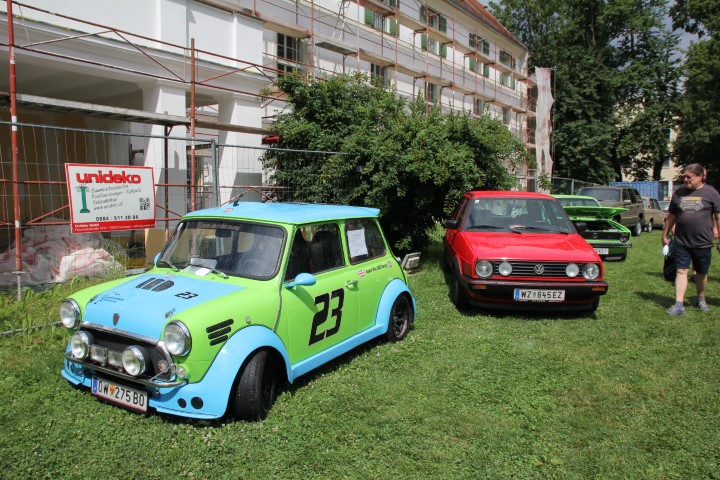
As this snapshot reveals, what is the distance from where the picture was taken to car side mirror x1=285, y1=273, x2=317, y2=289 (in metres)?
4.00

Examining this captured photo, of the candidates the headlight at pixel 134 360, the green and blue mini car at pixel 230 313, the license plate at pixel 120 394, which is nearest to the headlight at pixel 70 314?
the green and blue mini car at pixel 230 313

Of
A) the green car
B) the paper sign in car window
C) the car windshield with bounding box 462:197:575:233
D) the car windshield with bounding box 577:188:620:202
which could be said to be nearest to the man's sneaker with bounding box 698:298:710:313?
the car windshield with bounding box 462:197:575:233

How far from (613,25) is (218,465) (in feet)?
149

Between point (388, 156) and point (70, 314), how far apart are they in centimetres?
622

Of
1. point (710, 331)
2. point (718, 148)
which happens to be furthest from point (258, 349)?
point (718, 148)

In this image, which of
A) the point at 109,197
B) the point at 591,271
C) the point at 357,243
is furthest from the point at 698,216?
the point at 109,197

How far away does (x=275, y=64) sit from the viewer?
17.7m

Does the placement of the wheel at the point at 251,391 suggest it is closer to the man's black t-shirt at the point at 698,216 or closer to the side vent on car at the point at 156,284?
the side vent on car at the point at 156,284

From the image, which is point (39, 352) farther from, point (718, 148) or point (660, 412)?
point (718, 148)

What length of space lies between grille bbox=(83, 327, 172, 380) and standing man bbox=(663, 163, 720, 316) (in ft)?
21.1

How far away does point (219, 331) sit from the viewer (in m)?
3.47

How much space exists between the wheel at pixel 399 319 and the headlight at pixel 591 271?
2310mm

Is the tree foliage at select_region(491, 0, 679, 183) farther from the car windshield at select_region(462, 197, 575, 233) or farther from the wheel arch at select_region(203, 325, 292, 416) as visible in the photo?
the wheel arch at select_region(203, 325, 292, 416)

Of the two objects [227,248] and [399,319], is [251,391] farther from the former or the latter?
[399,319]
